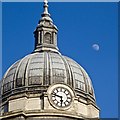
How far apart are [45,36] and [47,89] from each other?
8.62m

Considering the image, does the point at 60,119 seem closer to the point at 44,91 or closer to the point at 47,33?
the point at 44,91

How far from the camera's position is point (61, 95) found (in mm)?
91875

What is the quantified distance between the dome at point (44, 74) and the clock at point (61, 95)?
122cm

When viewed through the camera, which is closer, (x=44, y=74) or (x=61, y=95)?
(x=61, y=95)

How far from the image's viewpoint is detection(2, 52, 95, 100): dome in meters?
93.2

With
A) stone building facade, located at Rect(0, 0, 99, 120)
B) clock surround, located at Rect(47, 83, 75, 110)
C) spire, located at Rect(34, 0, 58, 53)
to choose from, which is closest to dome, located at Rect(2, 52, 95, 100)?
stone building facade, located at Rect(0, 0, 99, 120)

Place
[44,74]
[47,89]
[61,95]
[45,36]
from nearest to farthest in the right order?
[47,89] → [61,95] → [44,74] → [45,36]

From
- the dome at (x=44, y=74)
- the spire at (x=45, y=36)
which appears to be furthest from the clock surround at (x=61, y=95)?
the spire at (x=45, y=36)

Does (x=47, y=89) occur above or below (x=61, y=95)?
above

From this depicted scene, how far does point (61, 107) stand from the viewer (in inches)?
3585

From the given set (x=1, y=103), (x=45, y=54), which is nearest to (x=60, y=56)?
(x=45, y=54)

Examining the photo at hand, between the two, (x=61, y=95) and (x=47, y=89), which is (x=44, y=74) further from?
(x=61, y=95)

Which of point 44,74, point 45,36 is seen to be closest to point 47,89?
point 44,74

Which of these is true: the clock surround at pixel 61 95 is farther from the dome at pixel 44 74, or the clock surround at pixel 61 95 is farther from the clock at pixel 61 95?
the dome at pixel 44 74
